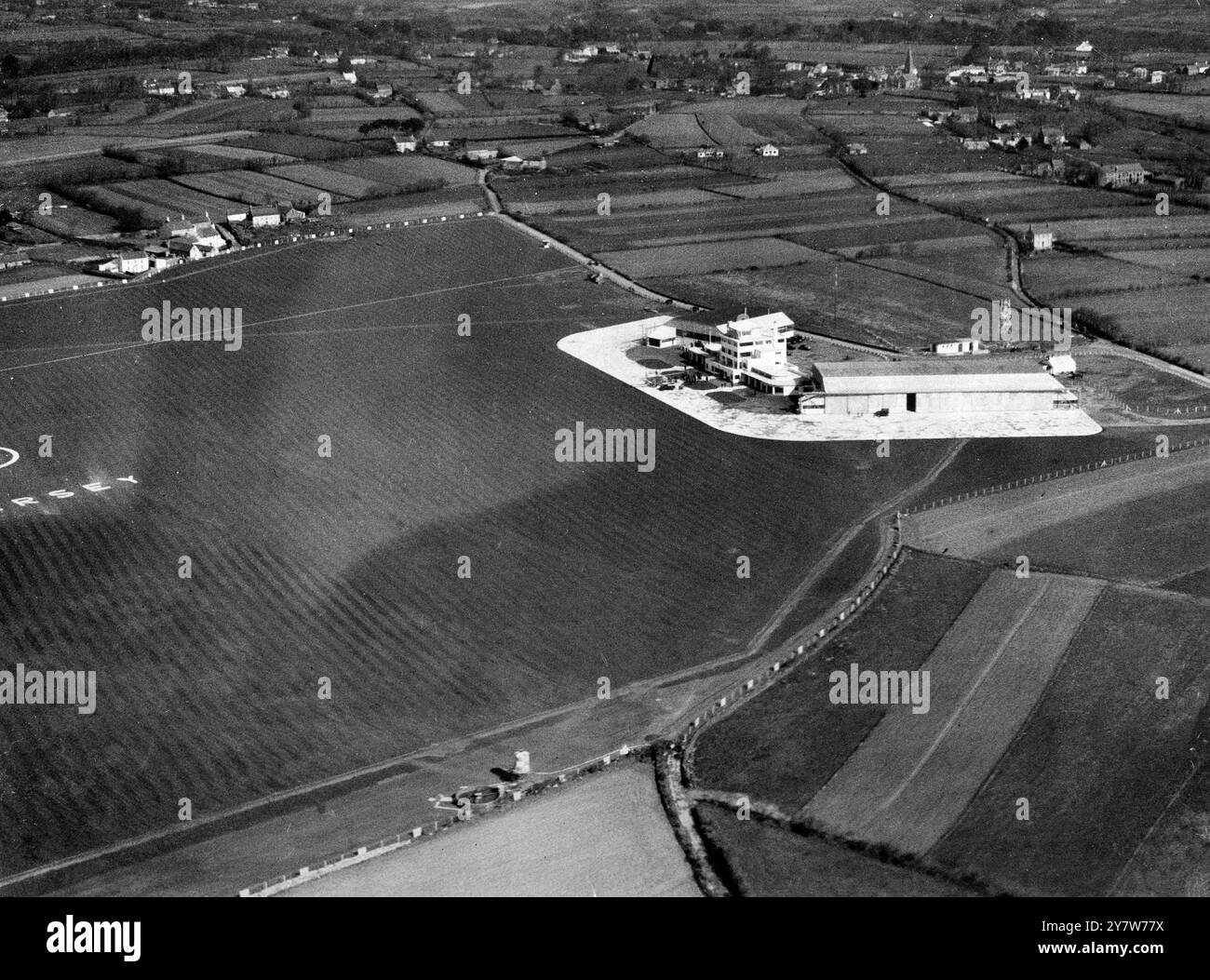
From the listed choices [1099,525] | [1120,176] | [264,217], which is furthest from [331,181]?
[1099,525]

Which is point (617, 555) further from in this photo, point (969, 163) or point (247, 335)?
point (969, 163)

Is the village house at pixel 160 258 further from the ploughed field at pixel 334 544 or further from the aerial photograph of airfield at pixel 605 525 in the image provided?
the ploughed field at pixel 334 544

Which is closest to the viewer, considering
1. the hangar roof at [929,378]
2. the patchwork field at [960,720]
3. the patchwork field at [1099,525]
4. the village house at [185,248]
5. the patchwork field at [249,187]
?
the patchwork field at [960,720]

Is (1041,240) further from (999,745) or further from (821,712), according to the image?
(999,745)

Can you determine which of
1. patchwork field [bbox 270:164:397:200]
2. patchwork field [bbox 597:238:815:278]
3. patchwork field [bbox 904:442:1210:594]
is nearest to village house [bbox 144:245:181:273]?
patchwork field [bbox 270:164:397:200]

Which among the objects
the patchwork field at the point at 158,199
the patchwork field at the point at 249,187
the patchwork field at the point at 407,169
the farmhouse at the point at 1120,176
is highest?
the farmhouse at the point at 1120,176

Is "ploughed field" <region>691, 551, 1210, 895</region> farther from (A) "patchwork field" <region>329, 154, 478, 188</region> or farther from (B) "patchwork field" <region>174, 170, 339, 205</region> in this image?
(A) "patchwork field" <region>329, 154, 478, 188</region>

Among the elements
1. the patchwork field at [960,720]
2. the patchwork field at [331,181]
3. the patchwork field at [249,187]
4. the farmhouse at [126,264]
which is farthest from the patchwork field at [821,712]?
the patchwork field at [331,181]
